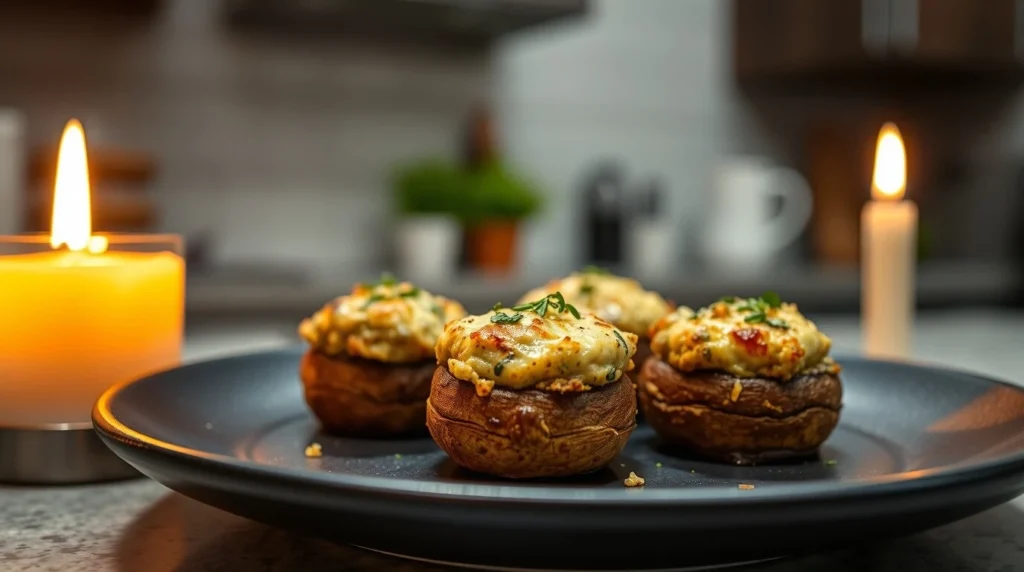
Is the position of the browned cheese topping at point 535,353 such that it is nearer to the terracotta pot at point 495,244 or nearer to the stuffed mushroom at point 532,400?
the stuffed mushroom at point 532,400

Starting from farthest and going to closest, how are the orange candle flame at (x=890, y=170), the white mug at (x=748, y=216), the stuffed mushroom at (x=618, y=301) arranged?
the white mug at (x=748, y=216) < the orange candle flame at (x=890, y=170) < the stuffed mushroom at (x=618, y=301)

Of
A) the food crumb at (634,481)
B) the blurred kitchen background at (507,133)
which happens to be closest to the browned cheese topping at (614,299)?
the food crumb at (634,481)

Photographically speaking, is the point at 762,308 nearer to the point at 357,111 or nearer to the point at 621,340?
the point at 621,340

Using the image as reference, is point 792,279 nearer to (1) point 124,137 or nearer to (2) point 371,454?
(1) point 124,137

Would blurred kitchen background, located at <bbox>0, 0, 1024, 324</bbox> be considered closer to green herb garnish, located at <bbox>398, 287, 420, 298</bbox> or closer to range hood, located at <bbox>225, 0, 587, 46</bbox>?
range hood, located at <bbox>225, 0, 587, 46</bbox>

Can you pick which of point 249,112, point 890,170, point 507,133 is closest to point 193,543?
point 890,170

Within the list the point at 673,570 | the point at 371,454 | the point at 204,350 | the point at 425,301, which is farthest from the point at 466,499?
the point at 204,350

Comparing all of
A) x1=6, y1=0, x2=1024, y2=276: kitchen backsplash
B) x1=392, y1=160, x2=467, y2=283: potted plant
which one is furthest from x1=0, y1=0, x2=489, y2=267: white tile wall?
x1=392, y1=160, x2=467, y2=283: potted plant

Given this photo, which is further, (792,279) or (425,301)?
(792,279)
